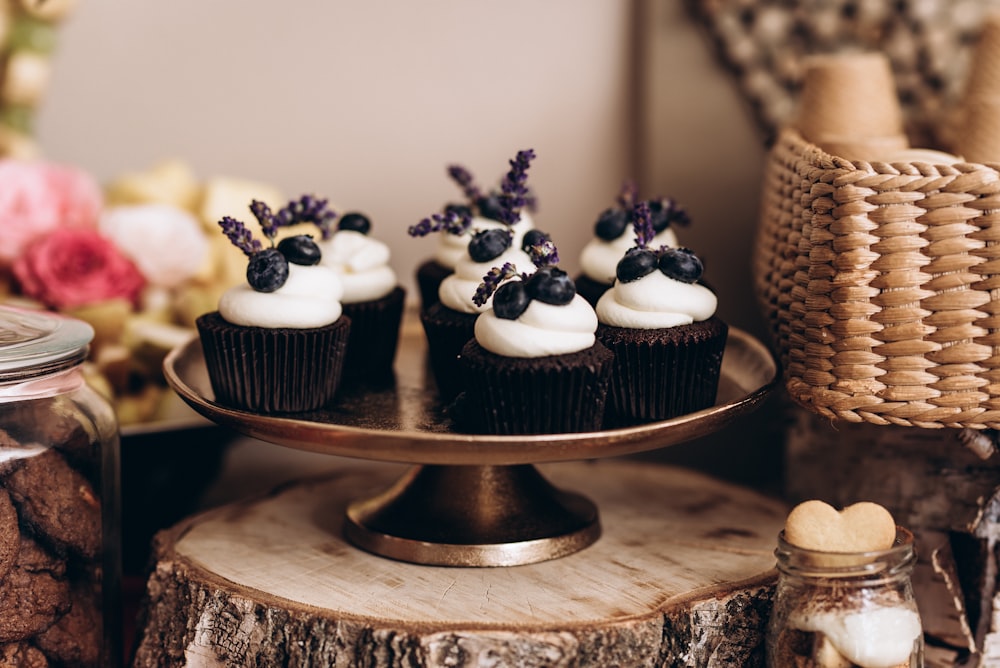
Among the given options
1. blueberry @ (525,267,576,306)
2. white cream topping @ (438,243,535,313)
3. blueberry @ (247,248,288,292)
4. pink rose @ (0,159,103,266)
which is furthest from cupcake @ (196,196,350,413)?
pink rose @ (0,159,103,266)

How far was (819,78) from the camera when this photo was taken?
118cm

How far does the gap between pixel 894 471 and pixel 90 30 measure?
3.52ft

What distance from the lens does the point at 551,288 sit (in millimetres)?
897

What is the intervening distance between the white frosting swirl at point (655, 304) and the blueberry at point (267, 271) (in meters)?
0.28

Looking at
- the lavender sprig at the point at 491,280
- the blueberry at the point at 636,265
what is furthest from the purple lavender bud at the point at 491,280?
the blueberry at the point at 636,265

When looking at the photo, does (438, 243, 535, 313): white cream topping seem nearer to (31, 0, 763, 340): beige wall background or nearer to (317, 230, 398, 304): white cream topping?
(317, 230, 398, 304): white cream topping

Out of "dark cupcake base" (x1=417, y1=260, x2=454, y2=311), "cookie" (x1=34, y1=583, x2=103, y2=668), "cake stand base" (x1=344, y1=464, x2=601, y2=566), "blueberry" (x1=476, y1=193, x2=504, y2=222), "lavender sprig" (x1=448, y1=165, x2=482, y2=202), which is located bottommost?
"cookie" (x1=34, y1=583, x2=103, y2=668)

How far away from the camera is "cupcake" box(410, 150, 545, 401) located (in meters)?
1.01

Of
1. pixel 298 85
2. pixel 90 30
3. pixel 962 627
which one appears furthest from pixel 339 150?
pixel 962 627

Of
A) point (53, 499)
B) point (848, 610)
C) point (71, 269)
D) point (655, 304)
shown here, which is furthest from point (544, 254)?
point (71, 269)

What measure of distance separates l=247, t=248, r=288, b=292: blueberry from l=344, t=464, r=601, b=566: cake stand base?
24cm

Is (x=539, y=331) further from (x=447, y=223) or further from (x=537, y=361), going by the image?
(x=447, y=223)

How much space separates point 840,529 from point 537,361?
27 centimetres

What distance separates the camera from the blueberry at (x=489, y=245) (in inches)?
39.7
